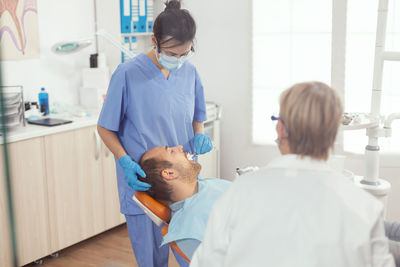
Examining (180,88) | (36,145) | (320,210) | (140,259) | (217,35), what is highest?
(217,35)

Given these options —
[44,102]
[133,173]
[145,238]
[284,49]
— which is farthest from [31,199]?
[284,49]

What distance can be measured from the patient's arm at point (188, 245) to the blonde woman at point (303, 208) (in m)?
0.44

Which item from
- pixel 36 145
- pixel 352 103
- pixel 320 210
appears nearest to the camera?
pixel 320 210

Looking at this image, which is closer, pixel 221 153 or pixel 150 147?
pixel 150 147

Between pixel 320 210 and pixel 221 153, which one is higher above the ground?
pixel 320 210

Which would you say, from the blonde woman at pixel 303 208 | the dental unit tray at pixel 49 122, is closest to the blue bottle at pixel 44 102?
the dental unit tray at pixel 49 122

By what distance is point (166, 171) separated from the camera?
1.72 meters

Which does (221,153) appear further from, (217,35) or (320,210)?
(320,210)

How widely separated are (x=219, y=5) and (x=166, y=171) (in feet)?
6.46

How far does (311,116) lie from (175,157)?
76 centimetres

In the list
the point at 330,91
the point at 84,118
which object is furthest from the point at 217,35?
the point at 330,91

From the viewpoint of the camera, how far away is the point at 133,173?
173 centimetres

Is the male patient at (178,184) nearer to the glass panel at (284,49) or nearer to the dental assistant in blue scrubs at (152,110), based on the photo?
the dental assistant in blue scrubs at (152,110)

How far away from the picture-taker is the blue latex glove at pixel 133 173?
1.71 m
